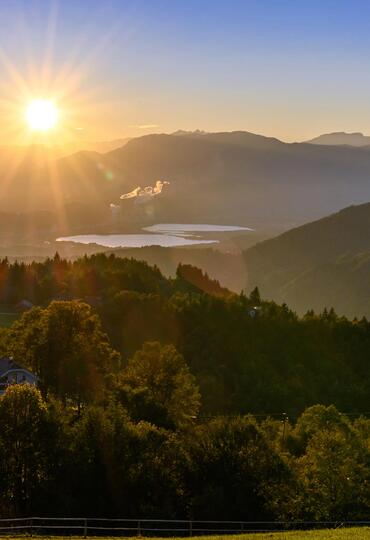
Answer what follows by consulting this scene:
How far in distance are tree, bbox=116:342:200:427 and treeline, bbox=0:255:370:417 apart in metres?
23.1

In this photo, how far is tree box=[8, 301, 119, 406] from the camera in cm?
5875

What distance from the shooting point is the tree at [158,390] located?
5547 cm

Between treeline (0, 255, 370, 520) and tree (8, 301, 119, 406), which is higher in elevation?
tree (8, 301, 119, 406)

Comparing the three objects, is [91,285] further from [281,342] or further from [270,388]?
[270,388]

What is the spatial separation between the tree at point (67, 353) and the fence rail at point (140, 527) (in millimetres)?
19197

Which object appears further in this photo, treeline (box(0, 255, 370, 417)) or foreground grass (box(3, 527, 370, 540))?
treeline (box(0, 255, 370, 417))

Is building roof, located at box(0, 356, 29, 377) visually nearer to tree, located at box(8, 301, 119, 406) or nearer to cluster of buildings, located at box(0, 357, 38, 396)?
cluster of buildings, located at box(0, 357, 38, 396)

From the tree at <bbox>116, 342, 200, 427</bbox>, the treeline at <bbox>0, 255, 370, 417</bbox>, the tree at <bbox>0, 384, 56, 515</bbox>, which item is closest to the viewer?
the tree at <bbox>0, 384, 56, 515</bbox>

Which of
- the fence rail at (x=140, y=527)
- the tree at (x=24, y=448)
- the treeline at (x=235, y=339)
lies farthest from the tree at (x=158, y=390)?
the treeline at (x=235, y=339)

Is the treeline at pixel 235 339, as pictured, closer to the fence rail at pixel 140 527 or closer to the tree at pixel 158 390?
the tree at pixel 158 390

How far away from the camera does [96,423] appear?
44906 millimetres

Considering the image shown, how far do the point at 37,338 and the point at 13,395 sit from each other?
19.7m

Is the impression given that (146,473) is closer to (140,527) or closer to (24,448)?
(140,527)

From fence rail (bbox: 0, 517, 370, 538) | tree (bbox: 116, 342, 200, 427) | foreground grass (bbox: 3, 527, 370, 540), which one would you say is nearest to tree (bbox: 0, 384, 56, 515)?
fence rail (bbox: 0, 517, 370, 538)
